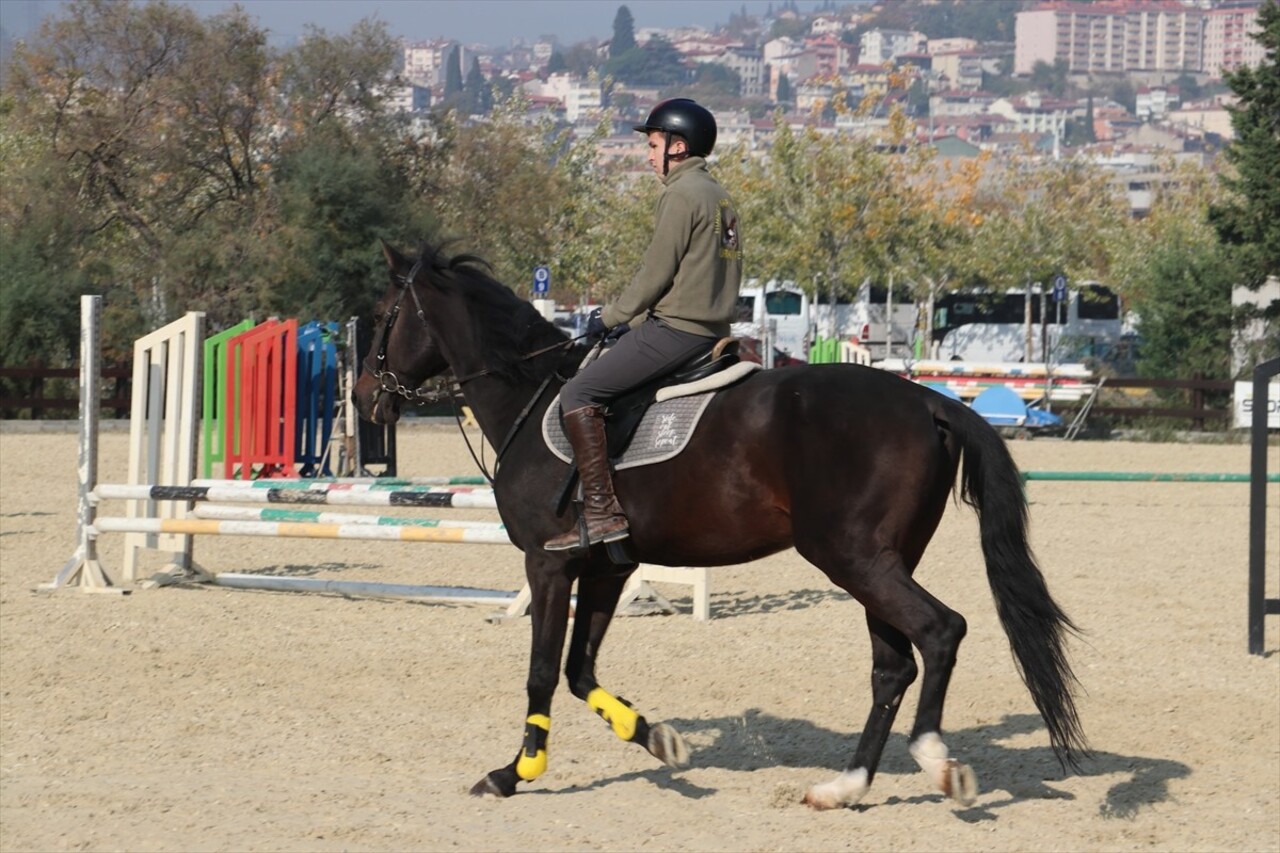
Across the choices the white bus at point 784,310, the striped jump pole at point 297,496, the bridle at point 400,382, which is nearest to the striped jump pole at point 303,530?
the striped jump pole at point 297,496

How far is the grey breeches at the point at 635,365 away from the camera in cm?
658

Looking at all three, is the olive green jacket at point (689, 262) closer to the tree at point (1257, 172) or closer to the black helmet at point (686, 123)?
the black helmet at point (686, 123)

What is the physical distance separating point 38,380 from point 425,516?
14.5m

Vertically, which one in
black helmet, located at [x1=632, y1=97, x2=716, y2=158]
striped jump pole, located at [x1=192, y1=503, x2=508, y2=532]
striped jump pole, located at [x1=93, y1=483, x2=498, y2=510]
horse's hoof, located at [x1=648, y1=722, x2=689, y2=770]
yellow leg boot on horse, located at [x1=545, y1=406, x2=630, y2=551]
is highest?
black helmet, located at [x1=632, y1=97, x2=716, y2=158]

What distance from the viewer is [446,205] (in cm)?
3475

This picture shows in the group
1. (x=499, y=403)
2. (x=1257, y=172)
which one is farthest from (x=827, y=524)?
(x=1257, y=172)

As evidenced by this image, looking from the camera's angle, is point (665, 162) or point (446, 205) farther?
point (446, 205)

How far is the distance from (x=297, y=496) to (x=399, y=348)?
3001 mm

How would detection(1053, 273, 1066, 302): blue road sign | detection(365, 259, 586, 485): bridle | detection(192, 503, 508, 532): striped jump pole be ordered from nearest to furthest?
1. detection(365, 259, 586, 485): bridle
2. detection(192, 503, 508, 532): striped jump pole
3. detection(1053, 273, 1066, 302): blue road sign

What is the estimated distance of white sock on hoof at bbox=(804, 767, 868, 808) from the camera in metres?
6.30

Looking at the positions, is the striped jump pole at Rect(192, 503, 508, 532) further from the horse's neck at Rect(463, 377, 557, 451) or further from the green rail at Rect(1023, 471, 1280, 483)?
the green rail at Rect(1023, 471, 1280, 483)

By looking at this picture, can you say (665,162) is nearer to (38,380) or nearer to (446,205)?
(38,380)

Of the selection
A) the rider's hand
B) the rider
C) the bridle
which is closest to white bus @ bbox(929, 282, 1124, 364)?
the bridle

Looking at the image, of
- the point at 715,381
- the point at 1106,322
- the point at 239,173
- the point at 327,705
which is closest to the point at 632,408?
the point at 715,381
